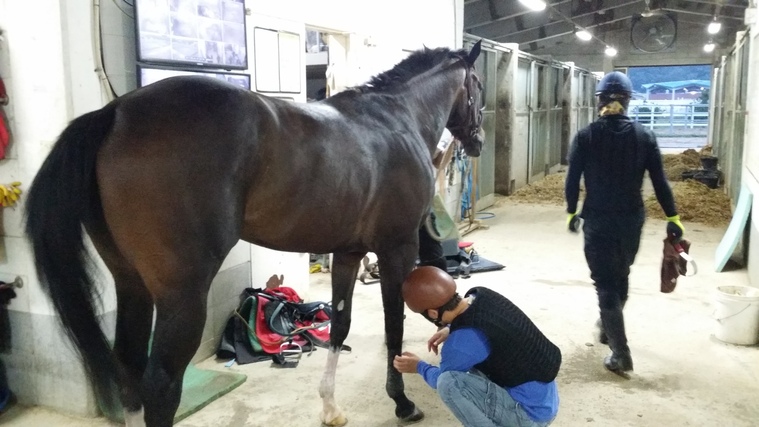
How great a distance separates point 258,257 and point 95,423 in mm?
1416

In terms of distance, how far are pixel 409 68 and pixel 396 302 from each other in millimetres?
1195

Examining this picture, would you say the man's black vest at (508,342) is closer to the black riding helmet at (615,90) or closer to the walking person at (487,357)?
the walking person at (487,357)

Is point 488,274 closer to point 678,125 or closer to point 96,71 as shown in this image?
point 96,71

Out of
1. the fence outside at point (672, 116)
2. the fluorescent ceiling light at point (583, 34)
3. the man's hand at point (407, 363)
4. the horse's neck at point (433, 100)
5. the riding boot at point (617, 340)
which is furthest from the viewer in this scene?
the fence outside at point (672, 116)

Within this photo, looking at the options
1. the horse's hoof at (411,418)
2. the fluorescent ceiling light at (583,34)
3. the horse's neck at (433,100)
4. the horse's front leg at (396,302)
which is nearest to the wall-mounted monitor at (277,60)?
the horse's neck at (433,100)

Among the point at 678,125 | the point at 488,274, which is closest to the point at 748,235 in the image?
the point at 488,274

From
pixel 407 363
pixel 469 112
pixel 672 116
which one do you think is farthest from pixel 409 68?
pixel 672 116

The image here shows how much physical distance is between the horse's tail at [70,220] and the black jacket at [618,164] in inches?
91.7

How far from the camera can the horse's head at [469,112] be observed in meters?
3.35

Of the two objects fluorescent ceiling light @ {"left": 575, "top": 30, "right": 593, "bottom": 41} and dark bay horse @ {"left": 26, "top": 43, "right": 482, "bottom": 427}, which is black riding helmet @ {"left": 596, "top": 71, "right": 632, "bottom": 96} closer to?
dark bay horse @ {"left": 26, "top": 43, "right": 482, "bottom": 427}

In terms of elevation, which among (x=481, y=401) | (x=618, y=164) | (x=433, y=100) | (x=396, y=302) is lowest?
(x=481, y=401)

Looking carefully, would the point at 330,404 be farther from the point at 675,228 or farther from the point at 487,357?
the point at 675,228

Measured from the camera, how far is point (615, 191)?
121 inches

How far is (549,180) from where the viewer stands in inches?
439
